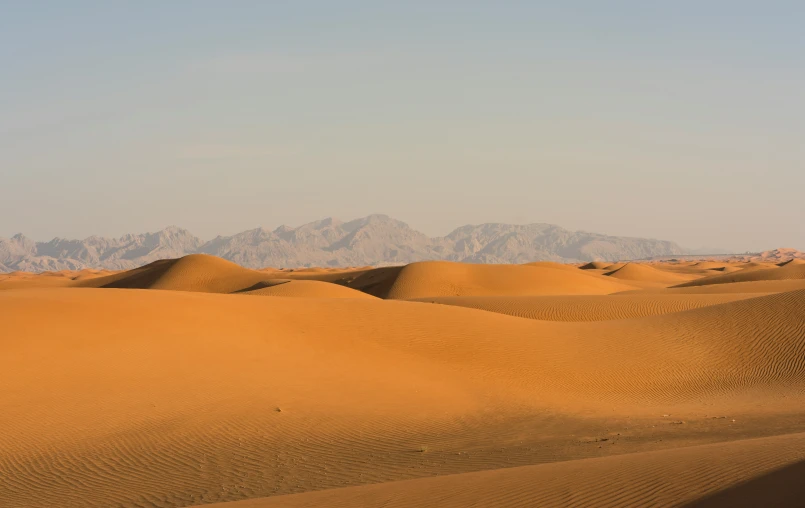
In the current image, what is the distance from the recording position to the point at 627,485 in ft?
27.2

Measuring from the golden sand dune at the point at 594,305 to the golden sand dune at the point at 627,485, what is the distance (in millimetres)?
23033

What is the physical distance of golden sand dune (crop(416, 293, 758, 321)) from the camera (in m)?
33.5

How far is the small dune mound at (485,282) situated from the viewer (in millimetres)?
58719

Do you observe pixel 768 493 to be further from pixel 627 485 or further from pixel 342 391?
pixel 342 391

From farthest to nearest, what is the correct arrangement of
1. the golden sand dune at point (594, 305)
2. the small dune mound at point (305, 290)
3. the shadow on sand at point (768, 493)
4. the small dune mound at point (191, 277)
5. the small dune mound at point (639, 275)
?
the small dune mound at point (639, 275)
the small dune mound at point (191, 277)
the small dune mound at point (305, 290)
the golden sand dune at point (594, 305)
the shadow on sand at point (768, 493)

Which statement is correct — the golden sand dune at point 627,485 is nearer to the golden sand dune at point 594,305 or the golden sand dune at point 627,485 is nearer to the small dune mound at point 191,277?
the golden sand dune at point 594,305

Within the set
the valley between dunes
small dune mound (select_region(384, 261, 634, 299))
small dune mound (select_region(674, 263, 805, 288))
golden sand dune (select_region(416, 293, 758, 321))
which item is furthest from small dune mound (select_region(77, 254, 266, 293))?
the valley between dunes

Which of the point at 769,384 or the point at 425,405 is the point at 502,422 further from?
the point at 769,384

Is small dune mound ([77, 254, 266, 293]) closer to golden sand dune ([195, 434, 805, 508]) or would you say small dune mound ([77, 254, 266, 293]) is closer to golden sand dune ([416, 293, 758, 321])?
golden sand dune ([416, 293, 758, 321])

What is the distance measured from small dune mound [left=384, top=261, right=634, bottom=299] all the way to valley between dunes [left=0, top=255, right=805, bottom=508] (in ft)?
98.1

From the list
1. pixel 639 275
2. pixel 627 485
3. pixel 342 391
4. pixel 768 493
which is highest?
pixel 768 493

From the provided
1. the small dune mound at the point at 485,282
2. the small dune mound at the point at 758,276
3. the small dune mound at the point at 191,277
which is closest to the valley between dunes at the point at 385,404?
the small dune mound at the point at 485,282

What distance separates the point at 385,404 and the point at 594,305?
62.4ft

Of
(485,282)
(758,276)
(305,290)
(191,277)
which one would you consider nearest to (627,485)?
(305,290)
